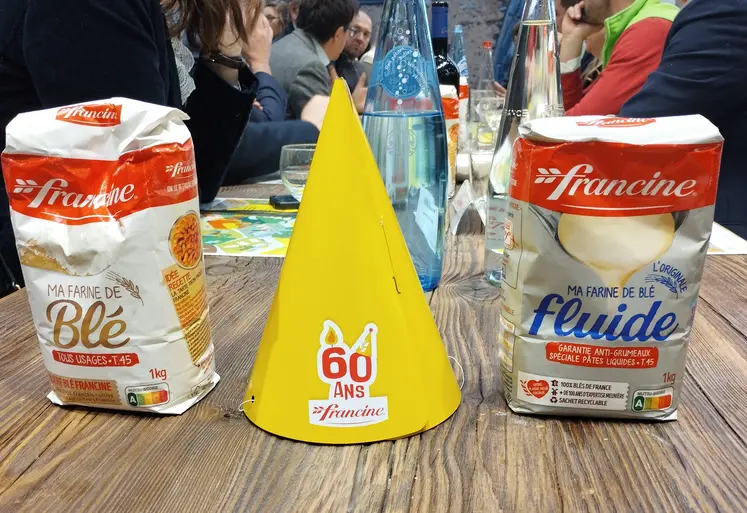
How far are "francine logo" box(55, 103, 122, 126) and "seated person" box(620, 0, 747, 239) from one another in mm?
1361

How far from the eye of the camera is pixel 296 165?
1172mm

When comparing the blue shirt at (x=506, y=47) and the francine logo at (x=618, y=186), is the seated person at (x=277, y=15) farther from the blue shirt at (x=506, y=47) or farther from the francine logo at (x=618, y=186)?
the francine logo at (x=618, y=186)

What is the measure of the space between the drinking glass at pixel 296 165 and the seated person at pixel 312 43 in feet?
5.26

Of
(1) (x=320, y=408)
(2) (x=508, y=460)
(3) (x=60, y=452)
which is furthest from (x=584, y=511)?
(3) (x=60, y=452)

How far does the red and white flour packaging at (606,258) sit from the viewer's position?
0.43 metres

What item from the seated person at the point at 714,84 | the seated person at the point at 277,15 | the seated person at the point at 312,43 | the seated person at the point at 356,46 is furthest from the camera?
the seated person at the point at 277,15

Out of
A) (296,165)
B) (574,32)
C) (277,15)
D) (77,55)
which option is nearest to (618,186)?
(296,165)

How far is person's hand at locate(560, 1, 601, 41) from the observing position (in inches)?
106

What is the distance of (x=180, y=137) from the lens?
47 cm

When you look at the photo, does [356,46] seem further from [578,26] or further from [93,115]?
[93,115]

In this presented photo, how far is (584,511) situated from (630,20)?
2244 millimetres

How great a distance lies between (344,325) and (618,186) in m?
0.22

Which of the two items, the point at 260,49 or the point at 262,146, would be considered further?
the point at 260,49

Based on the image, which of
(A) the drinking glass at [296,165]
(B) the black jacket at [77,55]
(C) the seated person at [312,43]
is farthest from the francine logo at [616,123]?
(C) the seated person at [312,43]
